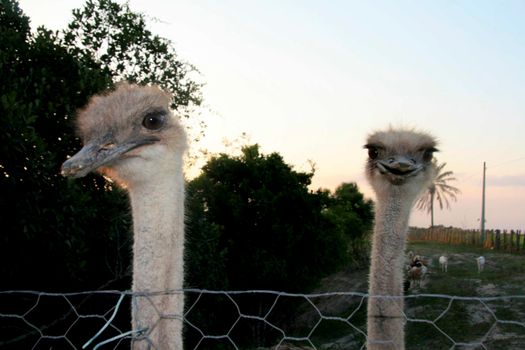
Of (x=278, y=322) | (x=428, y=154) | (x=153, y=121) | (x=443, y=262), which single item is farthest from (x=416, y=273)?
(x=153, y=121)

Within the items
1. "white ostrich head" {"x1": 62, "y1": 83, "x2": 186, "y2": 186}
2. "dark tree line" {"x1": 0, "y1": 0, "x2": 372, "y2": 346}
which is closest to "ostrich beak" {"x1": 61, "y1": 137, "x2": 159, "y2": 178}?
"white ostrich head" {"x1": 62, "y1": 83, "x2": 186, "y2": 186}

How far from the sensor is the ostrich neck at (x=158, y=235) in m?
2.53

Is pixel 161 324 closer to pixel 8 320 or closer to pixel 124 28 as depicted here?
pixel 8 320

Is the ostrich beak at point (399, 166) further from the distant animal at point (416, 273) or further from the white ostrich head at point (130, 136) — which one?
the distant animal at point (416, 273)

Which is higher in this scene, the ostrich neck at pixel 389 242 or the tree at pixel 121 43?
the tree at pixel 121 43

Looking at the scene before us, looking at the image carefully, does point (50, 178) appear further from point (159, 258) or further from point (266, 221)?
Result: point (266, 221)

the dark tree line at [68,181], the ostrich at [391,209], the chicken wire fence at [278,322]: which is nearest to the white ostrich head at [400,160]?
the ostrich at [391,209]

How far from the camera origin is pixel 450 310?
13367 mm

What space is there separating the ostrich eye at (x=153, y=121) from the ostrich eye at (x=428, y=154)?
5.37 feet

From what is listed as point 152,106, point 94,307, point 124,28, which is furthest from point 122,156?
point 124,28

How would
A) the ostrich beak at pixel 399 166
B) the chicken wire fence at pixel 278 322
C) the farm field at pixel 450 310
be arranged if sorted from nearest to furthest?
the ostrich beak at pixel 399 166
the chicken wire fence at pixel 278 322
the farm field at pixel 450 310

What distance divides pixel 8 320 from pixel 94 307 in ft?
3.39

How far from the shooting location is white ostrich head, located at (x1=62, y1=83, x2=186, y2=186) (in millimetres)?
2520

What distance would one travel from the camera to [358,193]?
23.8 metres
